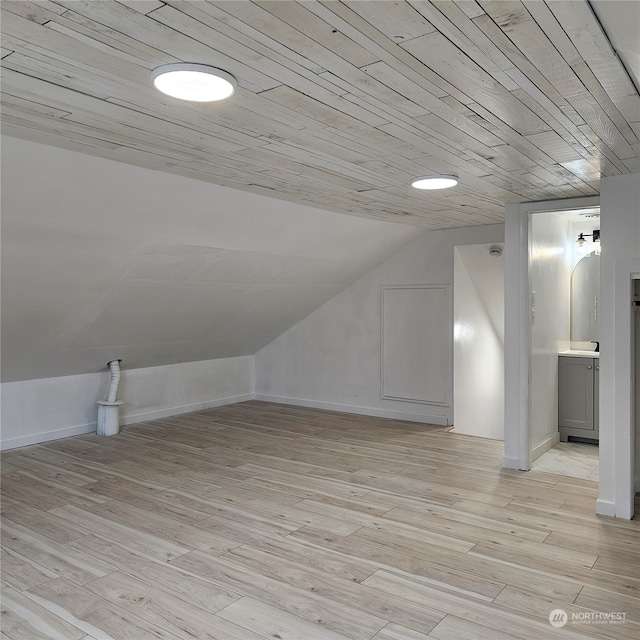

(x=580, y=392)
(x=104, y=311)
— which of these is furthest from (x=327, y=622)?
(x=580, y=392)

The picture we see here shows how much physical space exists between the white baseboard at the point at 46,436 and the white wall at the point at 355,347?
2.79 meters

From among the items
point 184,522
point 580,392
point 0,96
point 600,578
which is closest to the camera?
point 0,96

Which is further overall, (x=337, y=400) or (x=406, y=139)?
(x=337, y=400)

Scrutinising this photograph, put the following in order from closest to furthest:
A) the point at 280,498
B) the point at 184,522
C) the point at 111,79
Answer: the point at 111,79, the point at 184,522, the point at 280,498

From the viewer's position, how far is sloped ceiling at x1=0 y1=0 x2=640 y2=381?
1955 millimetres

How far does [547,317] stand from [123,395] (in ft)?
15.9

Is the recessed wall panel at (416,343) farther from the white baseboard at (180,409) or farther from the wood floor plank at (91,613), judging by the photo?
the wood floor plank at (91,613)

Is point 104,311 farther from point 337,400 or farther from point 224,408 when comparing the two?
point 337,400

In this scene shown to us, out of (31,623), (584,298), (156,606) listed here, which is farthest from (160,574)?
(584,298)

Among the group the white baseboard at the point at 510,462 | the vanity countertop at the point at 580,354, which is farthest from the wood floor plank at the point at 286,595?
the vanity countertop at the point at 580,354

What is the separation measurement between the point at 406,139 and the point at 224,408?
548cm

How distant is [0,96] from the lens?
2.59 m

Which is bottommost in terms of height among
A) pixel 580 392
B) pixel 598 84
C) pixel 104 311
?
pixel 580 392

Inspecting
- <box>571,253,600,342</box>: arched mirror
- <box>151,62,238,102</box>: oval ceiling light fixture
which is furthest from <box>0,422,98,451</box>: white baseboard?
<box>571,253,600,342</box>: arched mirror
